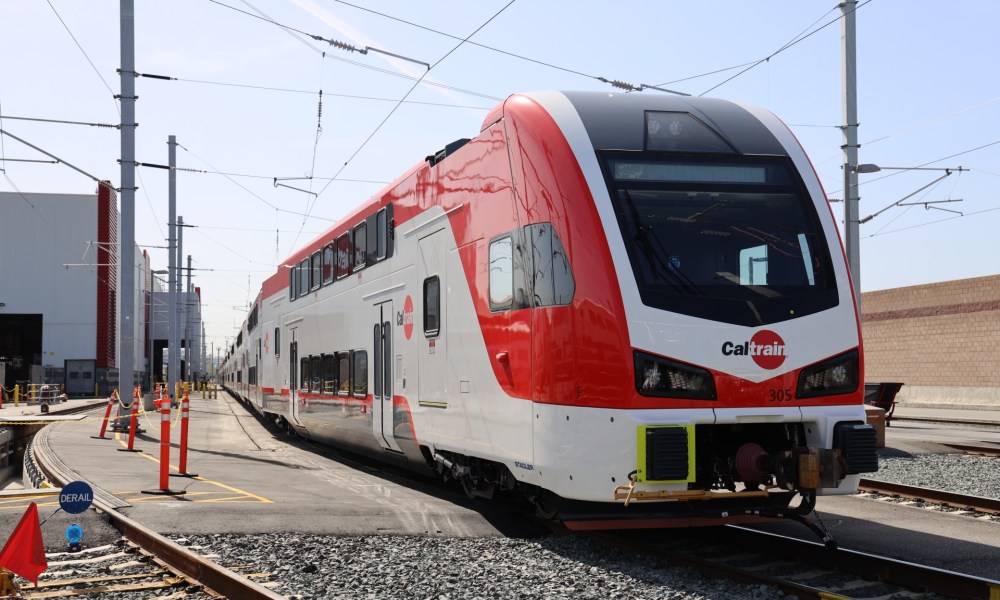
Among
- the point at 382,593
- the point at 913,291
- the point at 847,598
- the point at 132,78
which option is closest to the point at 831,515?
the point at 847,598

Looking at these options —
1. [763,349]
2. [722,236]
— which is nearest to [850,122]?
[722,236]

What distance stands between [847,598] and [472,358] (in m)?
4.11

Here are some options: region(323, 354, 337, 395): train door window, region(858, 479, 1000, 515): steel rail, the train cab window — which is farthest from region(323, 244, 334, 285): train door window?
region(858, 479, 1000, 515): steel rail

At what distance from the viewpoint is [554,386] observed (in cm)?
766

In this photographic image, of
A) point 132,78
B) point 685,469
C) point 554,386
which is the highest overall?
point 132,78

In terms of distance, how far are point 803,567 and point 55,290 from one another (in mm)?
62419

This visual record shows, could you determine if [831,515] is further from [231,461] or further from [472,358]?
[231,461]

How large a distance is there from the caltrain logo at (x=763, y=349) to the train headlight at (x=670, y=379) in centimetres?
29

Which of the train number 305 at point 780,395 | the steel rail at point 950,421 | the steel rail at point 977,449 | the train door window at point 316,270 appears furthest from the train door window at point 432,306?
the steel rail at point 950,421

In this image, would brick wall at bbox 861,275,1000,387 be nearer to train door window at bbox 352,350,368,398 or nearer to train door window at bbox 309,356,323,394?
train door window at bbox 309,356,323,394

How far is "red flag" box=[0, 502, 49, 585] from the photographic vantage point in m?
6.51

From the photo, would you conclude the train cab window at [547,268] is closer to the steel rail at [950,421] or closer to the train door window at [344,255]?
the train door window at [344,255]

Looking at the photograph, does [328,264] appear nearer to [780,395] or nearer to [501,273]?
[501,273]

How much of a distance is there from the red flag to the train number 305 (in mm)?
5220
